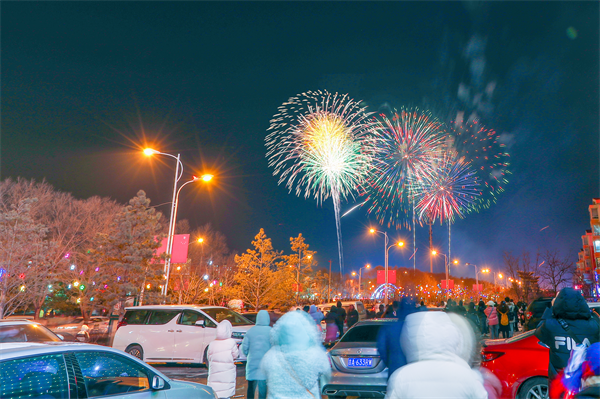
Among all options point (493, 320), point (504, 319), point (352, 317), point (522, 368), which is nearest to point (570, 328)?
point (522, 368)

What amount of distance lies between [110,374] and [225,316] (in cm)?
928

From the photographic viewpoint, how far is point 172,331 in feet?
42.3

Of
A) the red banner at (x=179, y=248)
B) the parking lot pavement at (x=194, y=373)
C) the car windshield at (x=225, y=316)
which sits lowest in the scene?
the parking lot pavement at (x=194, y=373)

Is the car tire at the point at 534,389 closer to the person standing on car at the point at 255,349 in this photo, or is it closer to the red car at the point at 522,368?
the red car at the point at 522,368

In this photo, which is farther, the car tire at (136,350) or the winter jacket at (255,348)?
the car tire at (136,350)

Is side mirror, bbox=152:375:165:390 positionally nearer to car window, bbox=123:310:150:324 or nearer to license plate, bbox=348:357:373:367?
license plate, bbox=348:357:373:367

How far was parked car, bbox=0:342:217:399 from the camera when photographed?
361 cm

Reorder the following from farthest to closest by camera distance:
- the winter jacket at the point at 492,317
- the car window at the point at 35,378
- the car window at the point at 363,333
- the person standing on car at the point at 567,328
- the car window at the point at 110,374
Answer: the winter jacket at the point at 492,317 → the car window at the point at 363,333 → the person standing on car at the point at 567,328 → the car window at the point at 110,374 → the car window at the point at 35,378

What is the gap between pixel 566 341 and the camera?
477cm

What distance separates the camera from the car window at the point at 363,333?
773 cm

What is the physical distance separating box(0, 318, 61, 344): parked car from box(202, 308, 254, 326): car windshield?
4510mm

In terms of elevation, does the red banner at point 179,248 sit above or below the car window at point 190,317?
above

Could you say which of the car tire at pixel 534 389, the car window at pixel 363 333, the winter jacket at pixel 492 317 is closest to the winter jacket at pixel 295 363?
the car window at pixel 363 333

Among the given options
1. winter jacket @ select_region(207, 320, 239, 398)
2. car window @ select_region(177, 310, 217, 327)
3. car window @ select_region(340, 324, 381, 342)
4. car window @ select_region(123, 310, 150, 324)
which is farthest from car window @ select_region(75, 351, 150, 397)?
car window @ select_region(123, 310, 150, 324)
